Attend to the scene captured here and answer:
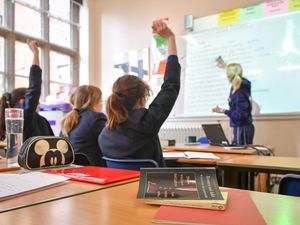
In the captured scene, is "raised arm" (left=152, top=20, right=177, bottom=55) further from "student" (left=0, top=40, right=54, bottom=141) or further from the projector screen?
the projector screen

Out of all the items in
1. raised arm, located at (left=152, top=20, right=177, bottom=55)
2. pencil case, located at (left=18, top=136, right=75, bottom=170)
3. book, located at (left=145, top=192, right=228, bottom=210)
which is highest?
raised arm, located at (left=152, top=20, right=177, bottom=55)

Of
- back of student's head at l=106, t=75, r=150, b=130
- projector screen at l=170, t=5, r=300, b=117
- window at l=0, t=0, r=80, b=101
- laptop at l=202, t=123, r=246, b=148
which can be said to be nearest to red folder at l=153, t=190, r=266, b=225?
back of student's head at l=106, t=75, r=150, b=130

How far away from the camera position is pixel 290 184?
104 cm

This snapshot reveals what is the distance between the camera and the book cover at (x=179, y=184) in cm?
70

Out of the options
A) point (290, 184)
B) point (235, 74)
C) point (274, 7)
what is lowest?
point (290, 184)

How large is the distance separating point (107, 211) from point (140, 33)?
4883 mm

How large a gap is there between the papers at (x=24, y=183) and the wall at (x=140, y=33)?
3.50m

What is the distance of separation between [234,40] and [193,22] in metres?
0.76

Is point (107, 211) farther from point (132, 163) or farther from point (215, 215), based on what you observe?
point (132, 163)

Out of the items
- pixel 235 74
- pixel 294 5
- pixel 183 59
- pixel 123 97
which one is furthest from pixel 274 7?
pixel 123 97

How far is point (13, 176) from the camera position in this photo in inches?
36.0

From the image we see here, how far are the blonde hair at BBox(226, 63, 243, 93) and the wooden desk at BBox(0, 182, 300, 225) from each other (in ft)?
10.3

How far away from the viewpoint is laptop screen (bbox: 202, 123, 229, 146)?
2.68m

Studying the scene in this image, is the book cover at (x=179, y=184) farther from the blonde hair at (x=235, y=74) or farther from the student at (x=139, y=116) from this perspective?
the blonde hair at (x=235, y=74)
